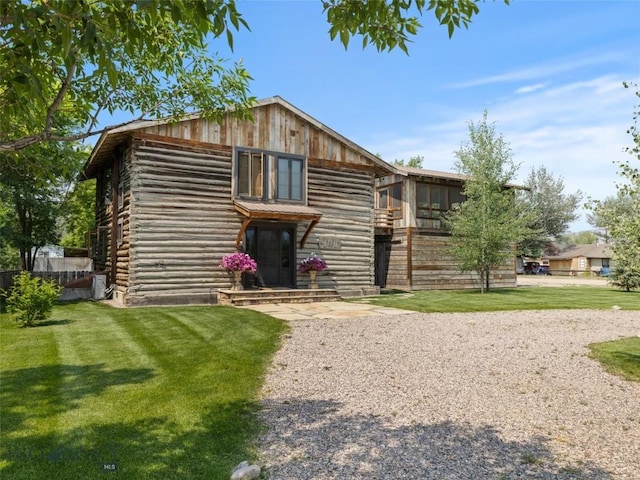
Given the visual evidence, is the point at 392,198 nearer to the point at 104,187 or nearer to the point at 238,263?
the point at 238,263

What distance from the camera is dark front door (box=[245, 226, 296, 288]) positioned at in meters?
17.2

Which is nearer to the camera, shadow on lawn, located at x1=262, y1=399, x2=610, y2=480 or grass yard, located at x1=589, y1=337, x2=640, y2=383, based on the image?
shadow on lawn, located at x1=262, y1=399, x2=610, y2=480

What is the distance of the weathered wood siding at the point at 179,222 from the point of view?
14672 mm

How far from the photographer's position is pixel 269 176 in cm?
1688

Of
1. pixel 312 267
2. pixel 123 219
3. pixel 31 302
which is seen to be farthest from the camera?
pixel 312 267

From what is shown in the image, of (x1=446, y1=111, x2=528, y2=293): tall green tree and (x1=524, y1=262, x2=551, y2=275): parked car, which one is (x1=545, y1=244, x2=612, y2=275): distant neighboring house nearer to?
(x1=524, y1=262, x2=551, y2=275): parked car

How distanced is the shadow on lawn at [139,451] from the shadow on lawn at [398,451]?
398mm

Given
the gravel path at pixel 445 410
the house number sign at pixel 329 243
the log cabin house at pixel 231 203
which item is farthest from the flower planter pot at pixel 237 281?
the gravel path at pixel 445 410

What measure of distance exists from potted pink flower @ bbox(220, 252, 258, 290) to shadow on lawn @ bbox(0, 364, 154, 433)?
27.9 ft

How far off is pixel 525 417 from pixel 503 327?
617 cm

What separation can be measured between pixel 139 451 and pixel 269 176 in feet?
44.1

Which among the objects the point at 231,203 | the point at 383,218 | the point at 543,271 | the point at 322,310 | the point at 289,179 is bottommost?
the point at 543,271

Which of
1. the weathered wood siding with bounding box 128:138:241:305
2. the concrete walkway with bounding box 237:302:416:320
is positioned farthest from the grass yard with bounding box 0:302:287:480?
the weathered wood siding with bounding box 128:138:241:305

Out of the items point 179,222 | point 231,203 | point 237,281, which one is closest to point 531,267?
point 231,203
